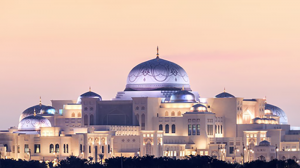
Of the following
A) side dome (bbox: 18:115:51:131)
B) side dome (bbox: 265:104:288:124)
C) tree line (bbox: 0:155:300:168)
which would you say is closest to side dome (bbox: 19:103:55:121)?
side dome (bbox: 18:115:51:131)

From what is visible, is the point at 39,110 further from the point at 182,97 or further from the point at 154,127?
the point at 182,97

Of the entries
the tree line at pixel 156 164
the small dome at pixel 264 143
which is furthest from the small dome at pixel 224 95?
the tree line at pixel 156 164

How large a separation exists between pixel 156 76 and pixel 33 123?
19808 millimetres

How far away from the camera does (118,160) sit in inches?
4924

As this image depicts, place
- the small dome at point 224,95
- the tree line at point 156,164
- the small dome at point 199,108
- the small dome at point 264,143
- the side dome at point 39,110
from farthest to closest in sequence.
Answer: the side dome at point 39,110, the small dome at point 224,95, the small dome at point 199,108, the small dome at point 264,143, the tree line at point 156,164

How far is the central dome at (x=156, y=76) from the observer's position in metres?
156

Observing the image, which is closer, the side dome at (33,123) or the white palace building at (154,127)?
the white palace building at (154,127)

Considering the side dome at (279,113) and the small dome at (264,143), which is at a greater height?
the side dome at (279,113)

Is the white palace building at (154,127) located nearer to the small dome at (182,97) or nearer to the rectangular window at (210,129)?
the small dome at (182,97)

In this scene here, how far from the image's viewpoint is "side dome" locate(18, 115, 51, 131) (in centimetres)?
14962

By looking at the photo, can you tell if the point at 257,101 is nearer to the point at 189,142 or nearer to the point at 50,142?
the point at 189,142

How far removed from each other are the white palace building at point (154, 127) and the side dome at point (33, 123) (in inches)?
5.6

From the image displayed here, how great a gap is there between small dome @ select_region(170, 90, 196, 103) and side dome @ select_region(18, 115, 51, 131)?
18355 mm

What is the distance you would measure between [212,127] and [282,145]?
36.1 feet
